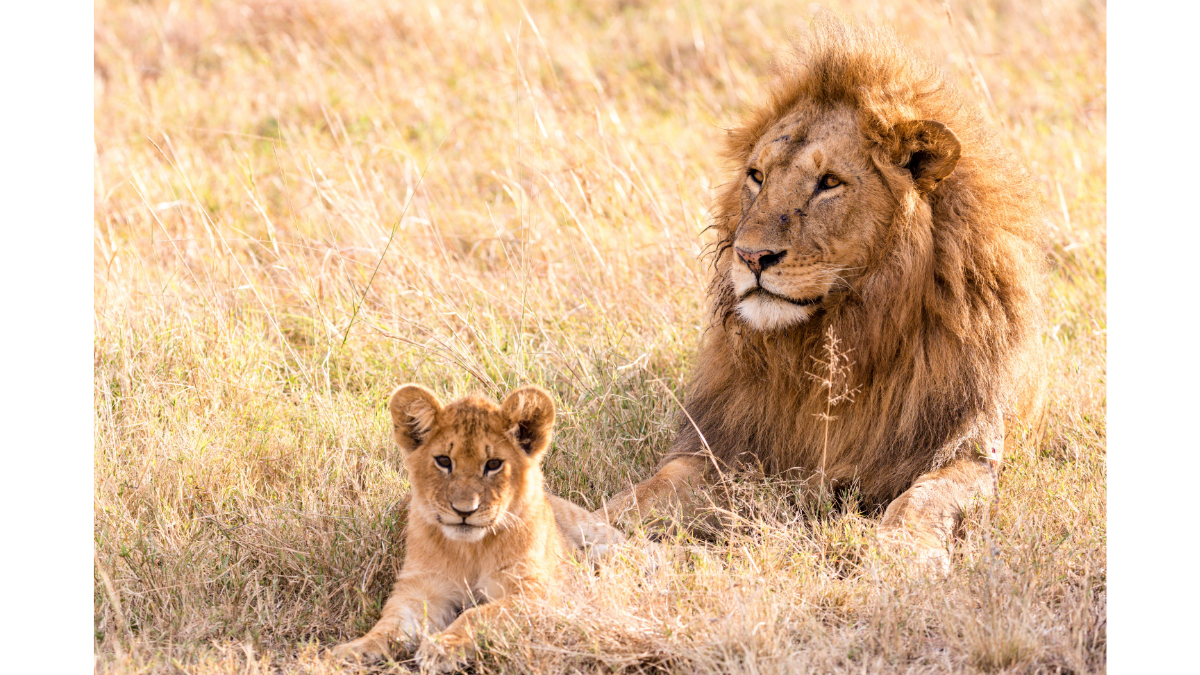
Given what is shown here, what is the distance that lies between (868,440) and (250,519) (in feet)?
6.63

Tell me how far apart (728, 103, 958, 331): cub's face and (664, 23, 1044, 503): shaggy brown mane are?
0.04 m

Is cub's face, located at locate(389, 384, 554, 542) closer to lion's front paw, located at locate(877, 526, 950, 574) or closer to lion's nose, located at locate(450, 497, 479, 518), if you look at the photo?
lion's nose, located at locate(450, 497, 479, 518)

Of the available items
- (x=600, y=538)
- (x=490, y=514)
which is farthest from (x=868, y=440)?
(x=490, y=514)

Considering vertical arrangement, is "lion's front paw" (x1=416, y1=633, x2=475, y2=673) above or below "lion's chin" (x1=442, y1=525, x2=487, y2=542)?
below

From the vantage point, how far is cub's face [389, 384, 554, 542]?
2865 millimetres

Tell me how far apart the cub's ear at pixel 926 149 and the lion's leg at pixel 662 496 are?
4.04 ft

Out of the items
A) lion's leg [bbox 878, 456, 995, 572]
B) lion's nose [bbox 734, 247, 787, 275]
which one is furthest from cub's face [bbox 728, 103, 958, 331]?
lion's leg [bbox 878, 456, 995, 572]

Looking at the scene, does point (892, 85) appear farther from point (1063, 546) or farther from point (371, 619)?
point (371, 619)

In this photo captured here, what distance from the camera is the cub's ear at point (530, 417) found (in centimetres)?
297

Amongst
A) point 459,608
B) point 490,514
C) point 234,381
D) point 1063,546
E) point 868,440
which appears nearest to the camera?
point 490,514

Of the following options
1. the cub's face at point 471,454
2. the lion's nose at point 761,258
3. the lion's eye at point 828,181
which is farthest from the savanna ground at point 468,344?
the lion's eye at point 828,181

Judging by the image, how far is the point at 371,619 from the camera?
322 centimetres

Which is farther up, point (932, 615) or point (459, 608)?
point (932, 615)

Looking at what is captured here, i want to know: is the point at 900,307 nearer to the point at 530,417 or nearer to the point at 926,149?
the point at 926,149
